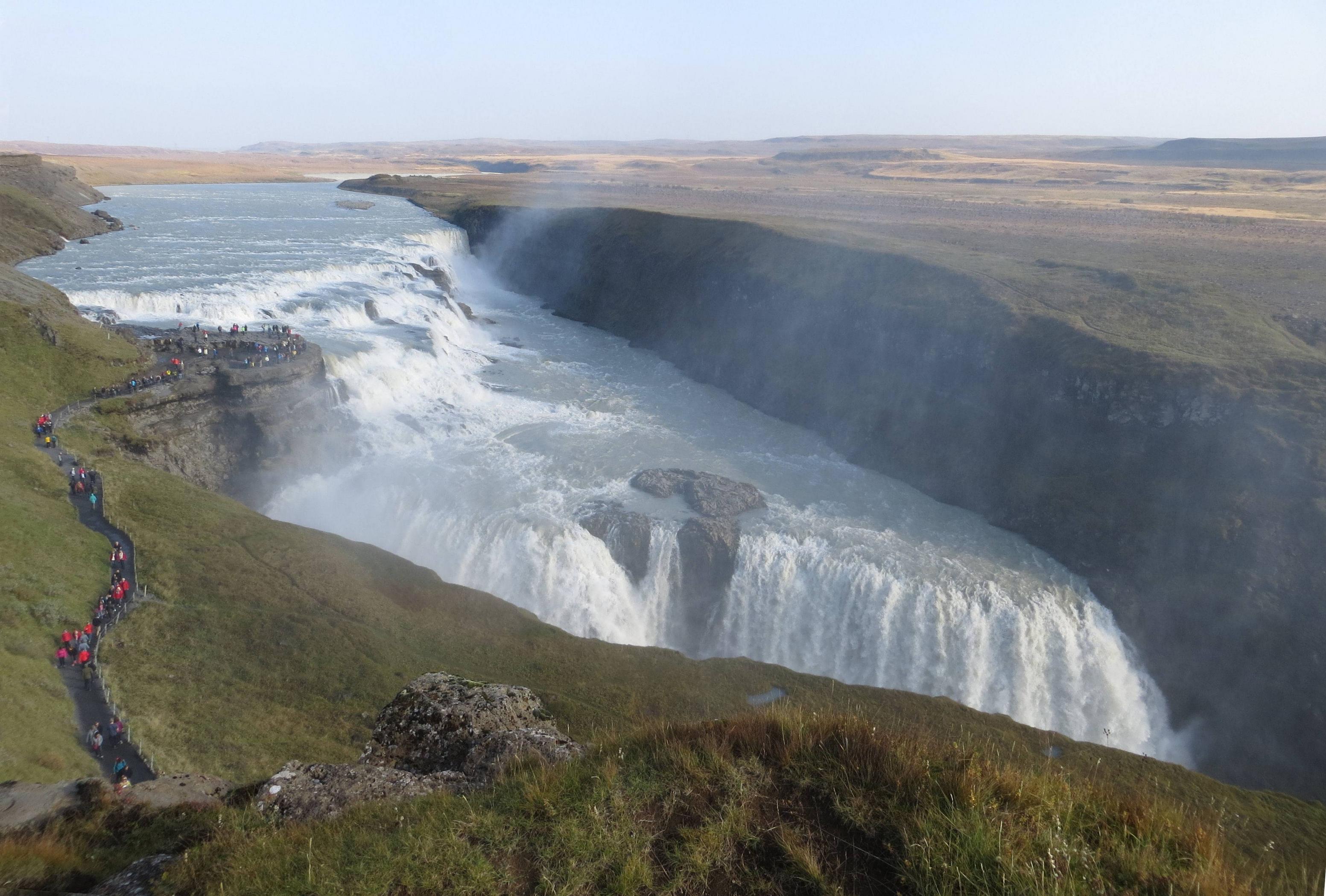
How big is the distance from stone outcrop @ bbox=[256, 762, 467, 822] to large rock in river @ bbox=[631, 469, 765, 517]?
23.1 metres

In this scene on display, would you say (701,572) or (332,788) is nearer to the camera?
(332,788)

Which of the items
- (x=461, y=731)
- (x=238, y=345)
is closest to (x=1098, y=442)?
(x=461, y=731)

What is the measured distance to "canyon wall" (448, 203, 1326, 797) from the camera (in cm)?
2520

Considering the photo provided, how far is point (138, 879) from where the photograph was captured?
567cm

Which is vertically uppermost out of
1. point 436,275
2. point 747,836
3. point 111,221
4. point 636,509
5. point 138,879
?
point 111,221

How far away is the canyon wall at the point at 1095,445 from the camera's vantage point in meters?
25.2

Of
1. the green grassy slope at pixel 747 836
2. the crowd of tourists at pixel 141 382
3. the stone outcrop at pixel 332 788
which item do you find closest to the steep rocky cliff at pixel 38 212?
the crowd of tourists at pixel 141 382

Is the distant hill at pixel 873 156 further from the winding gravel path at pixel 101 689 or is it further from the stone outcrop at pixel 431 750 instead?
the stone outcrop at pixel 431 750

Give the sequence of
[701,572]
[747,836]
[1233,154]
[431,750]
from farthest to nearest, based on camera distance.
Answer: [1233,154] → [701,572] → [431,750] → [747,836]

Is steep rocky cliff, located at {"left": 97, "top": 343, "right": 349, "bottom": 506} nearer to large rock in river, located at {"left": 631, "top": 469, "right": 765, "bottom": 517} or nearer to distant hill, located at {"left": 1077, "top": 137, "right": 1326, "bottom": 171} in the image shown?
large rock in river, located at {"left": 631, "top": 469, "right": 765, "bottom": 517}

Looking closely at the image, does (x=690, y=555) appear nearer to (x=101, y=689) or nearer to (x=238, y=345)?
(x=101, y=689)

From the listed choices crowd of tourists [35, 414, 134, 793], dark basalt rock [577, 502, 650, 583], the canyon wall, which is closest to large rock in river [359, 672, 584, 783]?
crowd of tourists [35, 414, 134, 793]

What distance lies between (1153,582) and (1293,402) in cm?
996

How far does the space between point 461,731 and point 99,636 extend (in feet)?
47.1
